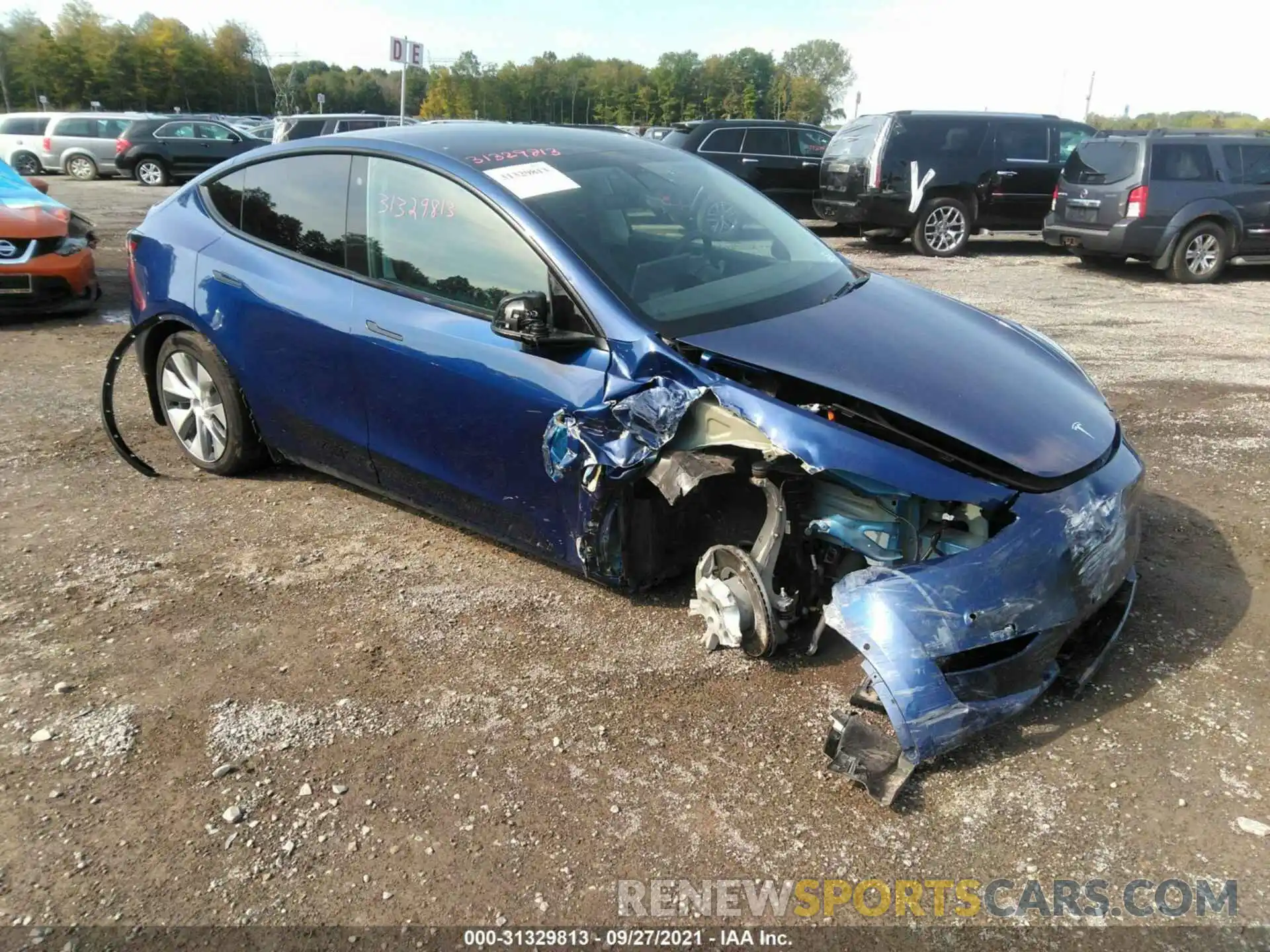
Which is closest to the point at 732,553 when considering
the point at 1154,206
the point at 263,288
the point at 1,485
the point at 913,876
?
the point at 913,876

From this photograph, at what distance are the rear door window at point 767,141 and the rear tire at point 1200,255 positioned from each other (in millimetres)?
6044

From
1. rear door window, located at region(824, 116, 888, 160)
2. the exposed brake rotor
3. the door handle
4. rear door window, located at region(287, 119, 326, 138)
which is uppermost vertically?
rear door window, located at region(287, 119, 326, 138)

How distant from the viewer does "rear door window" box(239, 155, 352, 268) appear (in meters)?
3.91

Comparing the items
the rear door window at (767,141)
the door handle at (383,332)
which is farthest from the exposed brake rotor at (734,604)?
the rear door window at (767,141)

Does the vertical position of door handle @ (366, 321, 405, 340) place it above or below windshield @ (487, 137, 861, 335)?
below

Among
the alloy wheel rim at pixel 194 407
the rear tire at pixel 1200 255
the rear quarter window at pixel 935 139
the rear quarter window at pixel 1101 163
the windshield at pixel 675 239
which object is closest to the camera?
the windshield at pixel 675 239

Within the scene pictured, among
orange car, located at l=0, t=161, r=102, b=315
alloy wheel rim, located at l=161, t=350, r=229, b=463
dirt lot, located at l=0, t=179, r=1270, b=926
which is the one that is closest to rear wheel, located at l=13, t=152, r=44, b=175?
orange car, located at l=0, t=161, r=102, b=315

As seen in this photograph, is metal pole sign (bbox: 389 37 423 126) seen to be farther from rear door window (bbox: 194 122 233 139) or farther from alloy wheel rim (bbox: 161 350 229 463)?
alloy wheel rim (bbox: 161 350 229 463)

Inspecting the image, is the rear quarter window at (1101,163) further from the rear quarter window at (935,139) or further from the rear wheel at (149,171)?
the rear wheel at (149,171)

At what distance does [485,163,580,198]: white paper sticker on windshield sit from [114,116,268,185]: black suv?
21.0 meters

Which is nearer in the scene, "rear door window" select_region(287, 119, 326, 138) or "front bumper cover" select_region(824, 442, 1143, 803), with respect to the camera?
"front bumper cover" select_region(824, 442, 1143, 803)

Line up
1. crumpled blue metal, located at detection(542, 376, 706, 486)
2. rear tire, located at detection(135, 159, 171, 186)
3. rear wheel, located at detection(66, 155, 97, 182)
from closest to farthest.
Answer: crumpled blue metal, located at detection(542, 376, 706, 486) < rear tire, located at detection(135, 159, 171, 186) < rear wheel, located at detection(66, 155, 97, 182)

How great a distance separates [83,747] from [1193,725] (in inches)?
132

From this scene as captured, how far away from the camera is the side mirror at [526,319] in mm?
3113
